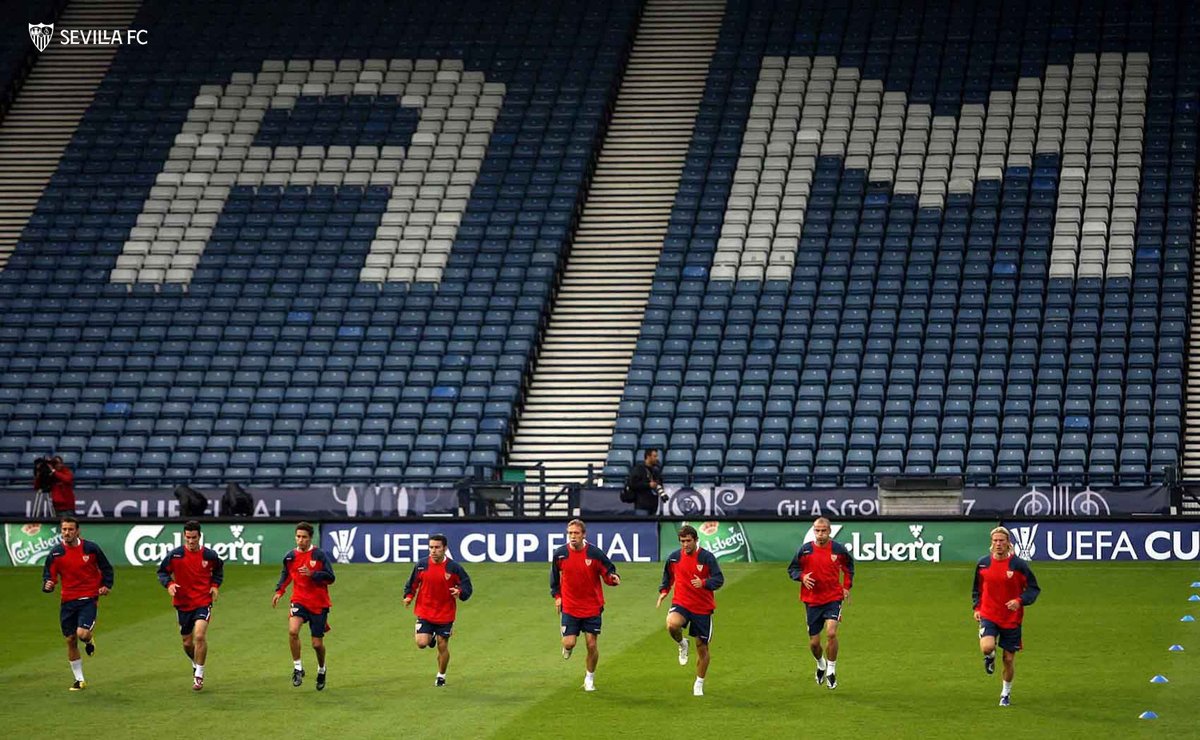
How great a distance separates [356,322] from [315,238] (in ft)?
11.1

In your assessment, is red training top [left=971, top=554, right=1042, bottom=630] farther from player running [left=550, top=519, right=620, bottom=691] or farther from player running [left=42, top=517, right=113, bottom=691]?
player running [left=42, top=517, right=113, bottom=691]

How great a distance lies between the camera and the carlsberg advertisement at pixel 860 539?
31.9 metres

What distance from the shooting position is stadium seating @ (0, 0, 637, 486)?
128 ft

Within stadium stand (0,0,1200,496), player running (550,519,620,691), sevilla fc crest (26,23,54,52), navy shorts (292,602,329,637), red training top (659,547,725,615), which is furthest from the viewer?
sevilla fc crest (26,23,54,52)

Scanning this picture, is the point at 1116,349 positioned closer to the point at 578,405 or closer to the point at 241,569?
the point at 578,405

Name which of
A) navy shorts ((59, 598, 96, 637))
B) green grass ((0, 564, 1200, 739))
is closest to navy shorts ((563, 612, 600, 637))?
green grass ((0, 564, 1200, 739))

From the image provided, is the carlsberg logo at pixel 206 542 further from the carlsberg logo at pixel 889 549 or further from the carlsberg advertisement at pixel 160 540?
the carlsberg logo at pixel 889 549

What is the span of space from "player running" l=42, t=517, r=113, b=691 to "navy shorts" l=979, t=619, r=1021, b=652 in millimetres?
9913

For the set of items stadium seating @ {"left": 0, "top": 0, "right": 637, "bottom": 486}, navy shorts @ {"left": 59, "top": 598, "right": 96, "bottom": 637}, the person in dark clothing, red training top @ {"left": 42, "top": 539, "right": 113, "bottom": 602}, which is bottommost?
navy shorts @ {"left": 59, "top": 598, "right": 96, "bottom": 637}

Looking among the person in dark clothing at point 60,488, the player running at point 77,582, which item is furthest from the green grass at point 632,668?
the person in dark clothing at point 60,488

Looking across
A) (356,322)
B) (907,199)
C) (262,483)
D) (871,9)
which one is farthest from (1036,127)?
(262,483)

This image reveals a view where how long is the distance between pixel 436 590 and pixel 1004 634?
6.26m

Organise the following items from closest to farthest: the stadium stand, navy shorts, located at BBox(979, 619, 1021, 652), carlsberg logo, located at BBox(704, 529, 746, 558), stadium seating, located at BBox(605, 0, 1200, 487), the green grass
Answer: the green grass < navy shorts, located at BBox(979, 619, 1021, 652) < carlsberg logo, located at BBox(704, 529, 746, 558) < stadium seating, located at BBox(605, 0, 1200, 487) < the stadium stand

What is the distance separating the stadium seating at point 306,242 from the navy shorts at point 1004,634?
60.8 ft
